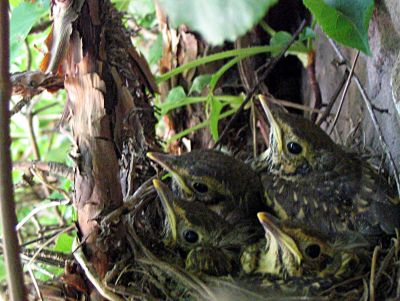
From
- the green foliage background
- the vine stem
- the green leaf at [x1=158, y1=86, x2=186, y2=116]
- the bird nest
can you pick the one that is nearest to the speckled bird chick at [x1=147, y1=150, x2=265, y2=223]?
the bird nest

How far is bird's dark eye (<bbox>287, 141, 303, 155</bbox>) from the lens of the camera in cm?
94

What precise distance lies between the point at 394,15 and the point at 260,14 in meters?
0.63

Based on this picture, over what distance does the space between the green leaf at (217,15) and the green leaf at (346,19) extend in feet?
1.78

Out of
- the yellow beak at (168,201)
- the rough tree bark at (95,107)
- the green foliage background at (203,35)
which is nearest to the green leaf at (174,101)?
the green foliage background at (203,35)

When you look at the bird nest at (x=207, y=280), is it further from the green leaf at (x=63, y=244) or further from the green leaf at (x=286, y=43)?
the green leaf at (x=286, y=43)

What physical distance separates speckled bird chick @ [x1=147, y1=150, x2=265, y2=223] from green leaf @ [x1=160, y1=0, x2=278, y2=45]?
2.01 ft

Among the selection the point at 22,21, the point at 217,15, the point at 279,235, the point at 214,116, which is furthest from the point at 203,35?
the point at 214,116

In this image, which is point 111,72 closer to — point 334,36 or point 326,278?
point 334,36

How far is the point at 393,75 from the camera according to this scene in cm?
83

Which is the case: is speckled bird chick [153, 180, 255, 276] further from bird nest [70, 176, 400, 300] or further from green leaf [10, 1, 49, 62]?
green leaf [10, 1, 49, 62]

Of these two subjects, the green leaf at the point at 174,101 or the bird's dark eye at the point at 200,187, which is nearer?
the bird's dark eye at the point at 200,187

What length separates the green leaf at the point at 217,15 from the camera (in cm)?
35

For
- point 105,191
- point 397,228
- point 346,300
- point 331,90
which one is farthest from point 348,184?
point 331,90

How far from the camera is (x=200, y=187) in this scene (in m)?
0.99
